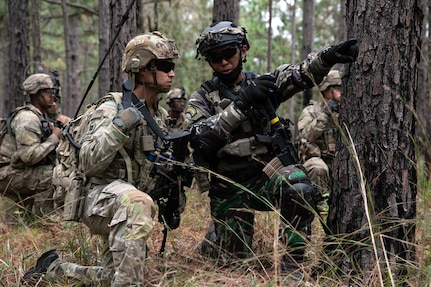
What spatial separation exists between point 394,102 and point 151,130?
1716 mm

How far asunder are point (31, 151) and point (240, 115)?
135 inches

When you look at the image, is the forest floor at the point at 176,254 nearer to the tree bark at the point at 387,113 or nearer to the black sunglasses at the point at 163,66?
the tree bark at the point at 387,113

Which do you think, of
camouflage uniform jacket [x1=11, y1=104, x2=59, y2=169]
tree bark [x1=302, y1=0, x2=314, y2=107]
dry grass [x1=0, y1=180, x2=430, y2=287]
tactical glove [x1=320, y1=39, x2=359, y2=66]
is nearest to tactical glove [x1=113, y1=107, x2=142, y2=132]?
dry grass [x1=0, y1=180, x2=430, y2=287]

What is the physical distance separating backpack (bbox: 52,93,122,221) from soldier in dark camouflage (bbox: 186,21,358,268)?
81 cm

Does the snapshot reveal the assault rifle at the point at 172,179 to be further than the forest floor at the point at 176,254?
Yes

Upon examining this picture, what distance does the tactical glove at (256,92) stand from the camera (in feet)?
12.5

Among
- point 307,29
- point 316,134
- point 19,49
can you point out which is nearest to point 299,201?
point 316,134

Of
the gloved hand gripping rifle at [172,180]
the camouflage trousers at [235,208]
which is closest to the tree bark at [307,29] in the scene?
the camouflage trousers at [235,208]

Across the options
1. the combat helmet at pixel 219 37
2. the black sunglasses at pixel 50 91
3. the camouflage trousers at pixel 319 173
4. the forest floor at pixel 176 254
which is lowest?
the forest floor at pixel 176 254

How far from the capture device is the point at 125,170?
148 inches

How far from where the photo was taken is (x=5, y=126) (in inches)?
259

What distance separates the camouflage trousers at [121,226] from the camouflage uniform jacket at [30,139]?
2.92 metres

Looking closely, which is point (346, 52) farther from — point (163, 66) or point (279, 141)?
point (163, 66)

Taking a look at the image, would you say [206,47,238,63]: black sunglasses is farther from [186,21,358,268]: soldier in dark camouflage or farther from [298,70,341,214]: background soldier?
[298,70,341,214]: background soldier
